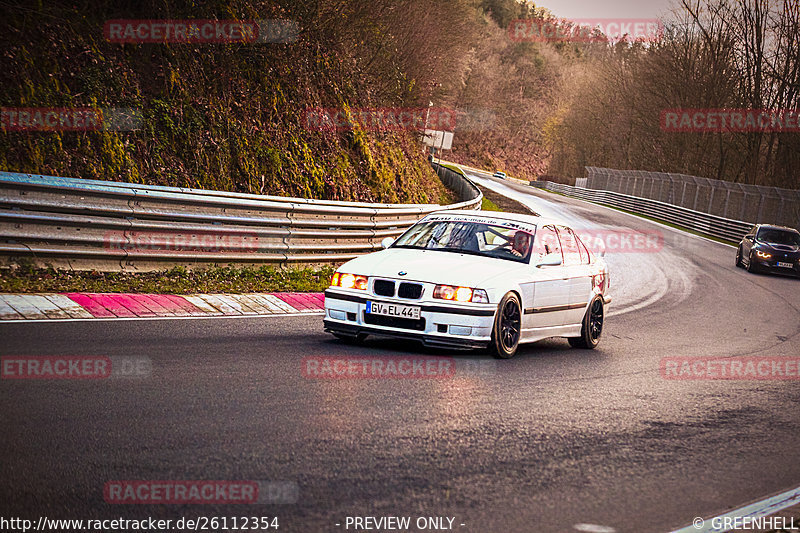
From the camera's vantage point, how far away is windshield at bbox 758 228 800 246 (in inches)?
1118

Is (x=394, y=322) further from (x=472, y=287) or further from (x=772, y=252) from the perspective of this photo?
(x=772, y=252)

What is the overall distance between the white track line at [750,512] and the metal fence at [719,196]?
1472 inches

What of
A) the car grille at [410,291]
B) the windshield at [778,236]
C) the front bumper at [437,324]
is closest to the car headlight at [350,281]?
the front bumper at [437,324]

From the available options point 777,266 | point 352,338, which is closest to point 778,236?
point 777,266

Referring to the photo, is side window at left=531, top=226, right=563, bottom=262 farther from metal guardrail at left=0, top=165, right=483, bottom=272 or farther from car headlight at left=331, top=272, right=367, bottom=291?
metal guardrail at left=0, top=165, right=483, bottom=272

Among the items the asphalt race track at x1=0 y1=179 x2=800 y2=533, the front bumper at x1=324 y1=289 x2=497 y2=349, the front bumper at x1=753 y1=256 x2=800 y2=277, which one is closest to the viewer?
the asphalt race track at x1=0 y1=179 x2=800 y2=533

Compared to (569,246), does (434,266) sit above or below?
below

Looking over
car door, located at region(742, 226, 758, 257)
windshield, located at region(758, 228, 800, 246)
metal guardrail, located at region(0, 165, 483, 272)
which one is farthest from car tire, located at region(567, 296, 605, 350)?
windshield, located at region(758, 228, 800, 246)

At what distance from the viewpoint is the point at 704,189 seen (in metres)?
47.4

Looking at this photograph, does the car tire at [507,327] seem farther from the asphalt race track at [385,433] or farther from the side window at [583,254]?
the side window at [583,254]

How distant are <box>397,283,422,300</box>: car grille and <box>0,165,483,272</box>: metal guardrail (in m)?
4.29
